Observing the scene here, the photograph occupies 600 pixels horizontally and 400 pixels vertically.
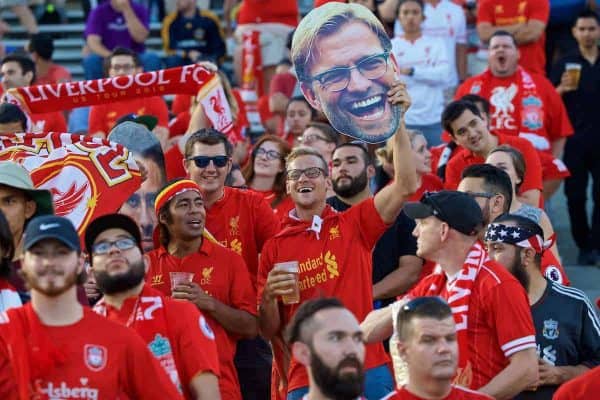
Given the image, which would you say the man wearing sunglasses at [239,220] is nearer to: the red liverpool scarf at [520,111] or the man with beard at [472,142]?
the man with beard at [472,142]

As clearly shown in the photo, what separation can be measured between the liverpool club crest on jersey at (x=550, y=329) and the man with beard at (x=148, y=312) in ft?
6.42

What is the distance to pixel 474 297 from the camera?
6.40 meters

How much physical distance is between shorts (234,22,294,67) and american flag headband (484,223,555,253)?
705cm

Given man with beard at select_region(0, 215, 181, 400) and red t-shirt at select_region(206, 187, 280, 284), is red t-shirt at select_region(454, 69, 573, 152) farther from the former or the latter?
man with beard at select_region(0, 215, 181, 400)

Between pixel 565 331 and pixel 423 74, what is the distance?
5.42 meters

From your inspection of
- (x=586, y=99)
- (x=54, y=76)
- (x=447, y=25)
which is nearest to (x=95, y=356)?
(x=586, y=99)

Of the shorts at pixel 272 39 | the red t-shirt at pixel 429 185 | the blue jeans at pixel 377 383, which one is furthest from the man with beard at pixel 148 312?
the shorts at pixel 272 39

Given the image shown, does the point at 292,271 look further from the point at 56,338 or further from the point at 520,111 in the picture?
the point at 520,111

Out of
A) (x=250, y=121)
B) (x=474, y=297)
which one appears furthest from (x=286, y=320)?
(x=250, y=121)

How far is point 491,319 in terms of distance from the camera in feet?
20.9

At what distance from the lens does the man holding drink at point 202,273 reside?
725 cm

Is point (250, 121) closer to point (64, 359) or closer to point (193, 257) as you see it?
point (193, 257)

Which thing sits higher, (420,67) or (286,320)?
(420,67)

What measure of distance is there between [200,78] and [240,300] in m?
2.86
